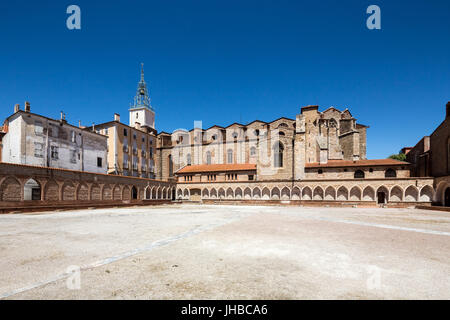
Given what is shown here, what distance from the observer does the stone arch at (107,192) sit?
27.7 m

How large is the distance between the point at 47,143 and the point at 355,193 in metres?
47.8

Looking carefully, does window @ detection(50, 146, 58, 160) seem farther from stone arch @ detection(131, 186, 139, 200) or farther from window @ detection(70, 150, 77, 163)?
stone arch @ detection(131, 186, 139, 200)

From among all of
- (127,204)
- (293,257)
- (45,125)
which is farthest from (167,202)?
(293,257)

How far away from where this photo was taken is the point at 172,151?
53219mm

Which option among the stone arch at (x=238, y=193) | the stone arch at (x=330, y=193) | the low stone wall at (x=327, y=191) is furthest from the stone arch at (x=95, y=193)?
the stone arch at (x=330, y=193)

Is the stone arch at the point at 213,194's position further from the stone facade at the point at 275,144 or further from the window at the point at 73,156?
the window at the point at 73,156

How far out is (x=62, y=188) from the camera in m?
22.9

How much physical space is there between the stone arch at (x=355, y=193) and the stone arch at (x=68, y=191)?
38.4 metres

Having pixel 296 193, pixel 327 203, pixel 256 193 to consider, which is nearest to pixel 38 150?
pixel 256 193

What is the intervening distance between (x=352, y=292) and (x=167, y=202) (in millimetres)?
39542

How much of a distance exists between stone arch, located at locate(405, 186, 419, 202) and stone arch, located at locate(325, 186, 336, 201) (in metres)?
9.49

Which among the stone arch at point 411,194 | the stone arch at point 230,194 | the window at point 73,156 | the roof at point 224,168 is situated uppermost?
the window at point 73,156

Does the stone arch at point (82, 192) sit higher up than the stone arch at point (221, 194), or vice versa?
the stone arch at point (82, 192)
